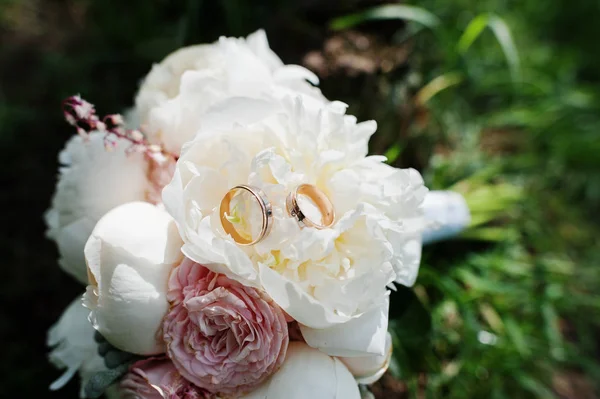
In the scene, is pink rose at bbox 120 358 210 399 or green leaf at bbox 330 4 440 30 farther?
green leaf at bbox 330 4 440 30

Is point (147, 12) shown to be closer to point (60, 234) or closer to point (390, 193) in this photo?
point (60, 234)

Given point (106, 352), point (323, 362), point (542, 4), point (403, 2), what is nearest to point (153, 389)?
point (106, 352)

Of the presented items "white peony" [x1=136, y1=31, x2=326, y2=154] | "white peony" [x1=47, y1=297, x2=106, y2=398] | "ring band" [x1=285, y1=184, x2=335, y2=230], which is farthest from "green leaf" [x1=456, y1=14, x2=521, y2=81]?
"white peony" [x1=47, y1=297, x2=106, y2=398]

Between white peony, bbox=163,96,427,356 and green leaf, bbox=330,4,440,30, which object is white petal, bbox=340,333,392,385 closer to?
white peony, bbox=163,96,427,356

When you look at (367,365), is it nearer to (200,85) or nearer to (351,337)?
(351,337)

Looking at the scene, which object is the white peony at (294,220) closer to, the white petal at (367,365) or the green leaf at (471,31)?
the white petal at (367,365)

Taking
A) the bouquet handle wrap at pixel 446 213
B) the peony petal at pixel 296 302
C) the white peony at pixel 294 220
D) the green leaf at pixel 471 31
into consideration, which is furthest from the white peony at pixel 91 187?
the green leaf at pixel 471 31
